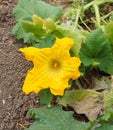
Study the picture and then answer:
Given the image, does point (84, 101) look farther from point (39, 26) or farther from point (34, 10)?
point (34, 10)

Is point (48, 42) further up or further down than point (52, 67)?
further up

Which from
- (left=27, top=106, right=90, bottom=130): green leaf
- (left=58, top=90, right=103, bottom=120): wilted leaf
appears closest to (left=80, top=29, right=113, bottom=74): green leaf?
(left=58, top=90, right=103, bottom=120): wilted leaf

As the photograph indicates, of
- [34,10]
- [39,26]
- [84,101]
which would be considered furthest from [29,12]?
[84,101]

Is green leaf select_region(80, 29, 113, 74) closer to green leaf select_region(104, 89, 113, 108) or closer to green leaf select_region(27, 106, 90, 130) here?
green leaf select_region(104, 89, 113, 108)

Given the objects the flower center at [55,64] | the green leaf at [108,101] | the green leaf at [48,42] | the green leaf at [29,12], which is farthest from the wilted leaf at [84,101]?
the green leaf at [29,12]

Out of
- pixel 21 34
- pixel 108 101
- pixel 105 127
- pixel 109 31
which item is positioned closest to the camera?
pixel 105 127

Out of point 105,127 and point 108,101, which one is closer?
point 105,127
